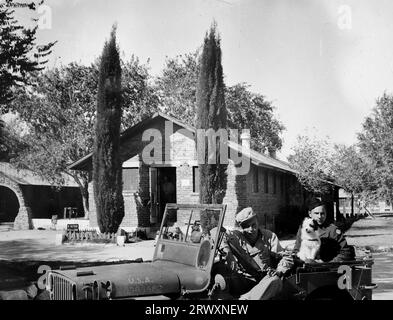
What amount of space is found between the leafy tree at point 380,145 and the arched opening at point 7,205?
1966cm

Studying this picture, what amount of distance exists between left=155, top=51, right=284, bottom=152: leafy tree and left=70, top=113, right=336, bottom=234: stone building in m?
16.0

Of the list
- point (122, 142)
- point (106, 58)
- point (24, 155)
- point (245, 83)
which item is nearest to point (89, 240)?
point (122, 142)

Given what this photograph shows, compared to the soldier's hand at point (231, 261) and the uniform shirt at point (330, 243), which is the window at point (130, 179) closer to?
the uniform shirt at point (330, 243)

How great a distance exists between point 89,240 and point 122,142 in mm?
4625

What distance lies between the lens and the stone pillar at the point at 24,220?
75.5 feet

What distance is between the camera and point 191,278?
13.9ft

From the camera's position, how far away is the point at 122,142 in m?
19.5

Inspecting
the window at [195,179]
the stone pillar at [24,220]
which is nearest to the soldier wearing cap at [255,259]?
the window at [195,179]

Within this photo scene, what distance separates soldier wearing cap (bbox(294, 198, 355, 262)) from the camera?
5.20 meters

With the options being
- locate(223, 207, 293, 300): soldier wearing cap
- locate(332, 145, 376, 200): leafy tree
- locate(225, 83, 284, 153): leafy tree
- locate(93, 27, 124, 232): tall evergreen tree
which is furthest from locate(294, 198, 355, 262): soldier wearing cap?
locate(225, 83, 284, 153): leafy tree

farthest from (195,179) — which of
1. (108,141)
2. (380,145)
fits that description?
(380,145)

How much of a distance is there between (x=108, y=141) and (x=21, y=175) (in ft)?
33.6

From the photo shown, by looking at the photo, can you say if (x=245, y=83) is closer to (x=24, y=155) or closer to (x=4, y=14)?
(x=24, y=155)

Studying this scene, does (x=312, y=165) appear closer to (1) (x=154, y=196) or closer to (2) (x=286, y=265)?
(1) (x=154, y=196)
